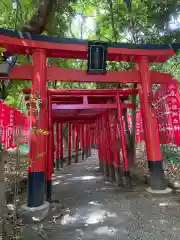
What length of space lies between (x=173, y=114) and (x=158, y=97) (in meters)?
0.91

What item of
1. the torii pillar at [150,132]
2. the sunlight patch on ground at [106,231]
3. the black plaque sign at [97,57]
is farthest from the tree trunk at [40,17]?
the sunlight patch on ground at [106,231]

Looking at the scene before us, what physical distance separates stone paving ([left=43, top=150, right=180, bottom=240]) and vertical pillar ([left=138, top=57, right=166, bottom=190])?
458 millimetres

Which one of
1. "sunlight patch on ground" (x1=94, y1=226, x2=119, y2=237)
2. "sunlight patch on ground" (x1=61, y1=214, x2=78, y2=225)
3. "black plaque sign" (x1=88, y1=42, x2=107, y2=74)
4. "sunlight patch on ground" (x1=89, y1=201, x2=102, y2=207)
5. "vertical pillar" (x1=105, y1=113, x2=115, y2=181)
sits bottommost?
"sunlight patch on ground" (x1=89, y1=201, x2=102, y2=207)

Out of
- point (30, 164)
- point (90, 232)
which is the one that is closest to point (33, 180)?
point (30, 164)

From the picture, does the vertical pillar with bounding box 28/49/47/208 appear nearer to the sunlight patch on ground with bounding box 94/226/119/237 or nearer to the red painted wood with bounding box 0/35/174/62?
the red painted wood with bounding box 0/35/174/62

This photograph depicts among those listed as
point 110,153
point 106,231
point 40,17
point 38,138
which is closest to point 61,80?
point 38,138

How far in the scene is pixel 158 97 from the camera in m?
7.37

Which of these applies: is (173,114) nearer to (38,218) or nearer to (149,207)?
(149,207)

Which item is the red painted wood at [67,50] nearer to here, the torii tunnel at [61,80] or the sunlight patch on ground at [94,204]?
the torii tunnel at [61,80]

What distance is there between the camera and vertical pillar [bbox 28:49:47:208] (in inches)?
204

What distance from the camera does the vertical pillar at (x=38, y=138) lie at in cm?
518

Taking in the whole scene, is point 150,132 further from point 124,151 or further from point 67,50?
point 67,50

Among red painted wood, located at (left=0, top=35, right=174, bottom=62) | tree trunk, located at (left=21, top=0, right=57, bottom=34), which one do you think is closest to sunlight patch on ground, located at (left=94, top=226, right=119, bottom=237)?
red painted wood, located at (left=0, top=35, right=174, bottom=62)

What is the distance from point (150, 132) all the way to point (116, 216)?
101 inches
